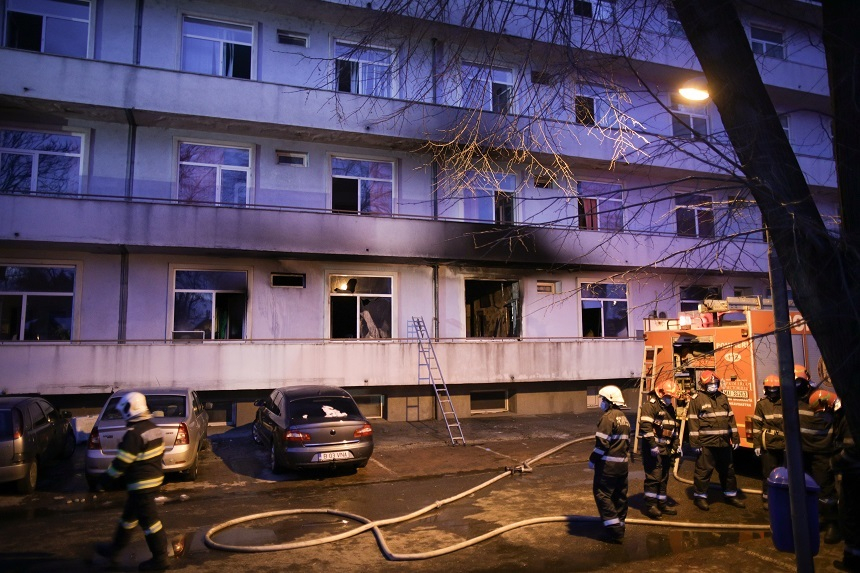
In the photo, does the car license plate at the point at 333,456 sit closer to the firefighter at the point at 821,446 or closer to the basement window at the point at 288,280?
the firefighter at the point at 821,446

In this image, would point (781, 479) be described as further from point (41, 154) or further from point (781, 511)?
point (41, 154)

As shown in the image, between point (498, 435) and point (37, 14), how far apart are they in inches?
612

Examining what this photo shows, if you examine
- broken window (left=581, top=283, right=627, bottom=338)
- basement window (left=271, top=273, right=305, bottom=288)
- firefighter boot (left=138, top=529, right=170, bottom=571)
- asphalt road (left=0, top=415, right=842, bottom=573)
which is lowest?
asphalt road (left=0, top=415, right=842, bottom=573)

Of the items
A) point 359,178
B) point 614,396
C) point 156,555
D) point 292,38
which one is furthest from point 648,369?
point 292,38

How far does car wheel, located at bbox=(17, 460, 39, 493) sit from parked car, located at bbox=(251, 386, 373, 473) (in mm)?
3563

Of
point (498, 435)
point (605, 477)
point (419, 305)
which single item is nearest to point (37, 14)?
point (419, 305)

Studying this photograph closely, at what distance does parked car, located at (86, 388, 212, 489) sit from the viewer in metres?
8.99

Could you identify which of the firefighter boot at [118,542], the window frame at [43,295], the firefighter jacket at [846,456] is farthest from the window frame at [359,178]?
the firefighter jacket at [846,456]

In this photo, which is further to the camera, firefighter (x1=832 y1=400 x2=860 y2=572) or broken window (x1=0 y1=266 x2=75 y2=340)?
broken window (x1=0 y1=266 x2=75 y2=340)

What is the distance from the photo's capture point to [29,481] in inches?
347

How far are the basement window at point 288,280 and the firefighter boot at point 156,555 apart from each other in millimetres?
10896

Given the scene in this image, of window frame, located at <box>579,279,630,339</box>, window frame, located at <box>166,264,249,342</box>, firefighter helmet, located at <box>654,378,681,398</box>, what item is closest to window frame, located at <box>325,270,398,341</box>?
window frame, located at <box>166,264,249,342</box>

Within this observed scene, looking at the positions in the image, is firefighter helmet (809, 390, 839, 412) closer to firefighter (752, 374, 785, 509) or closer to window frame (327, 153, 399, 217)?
firefighter (752, 374, 785, 509)

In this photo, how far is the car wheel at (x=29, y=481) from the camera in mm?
8711
